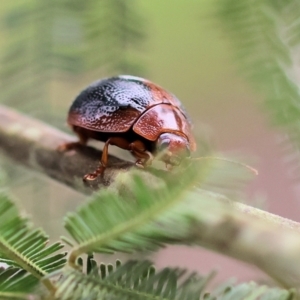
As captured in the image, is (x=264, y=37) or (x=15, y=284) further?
(x=264, y=37)

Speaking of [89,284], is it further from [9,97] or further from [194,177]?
[9,97]

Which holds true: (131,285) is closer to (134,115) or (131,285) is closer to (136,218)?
(136,218)

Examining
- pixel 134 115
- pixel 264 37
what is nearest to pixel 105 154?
pixel 134 115

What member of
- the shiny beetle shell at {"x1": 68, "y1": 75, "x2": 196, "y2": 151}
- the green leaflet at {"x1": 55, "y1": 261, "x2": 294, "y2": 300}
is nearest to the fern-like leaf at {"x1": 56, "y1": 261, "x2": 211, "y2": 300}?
the green leaflet at {"x1": 55, "y1": 261, "x2": 294, "y2": 300}

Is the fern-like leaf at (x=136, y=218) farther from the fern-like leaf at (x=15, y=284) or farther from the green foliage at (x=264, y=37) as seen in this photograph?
the green foliage at (x=264, y=37)

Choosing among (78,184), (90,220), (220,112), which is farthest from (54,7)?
(220,112)

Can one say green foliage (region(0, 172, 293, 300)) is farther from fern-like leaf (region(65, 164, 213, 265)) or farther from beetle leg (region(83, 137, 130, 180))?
beetle leg (region(83, 137, 130, 180))
